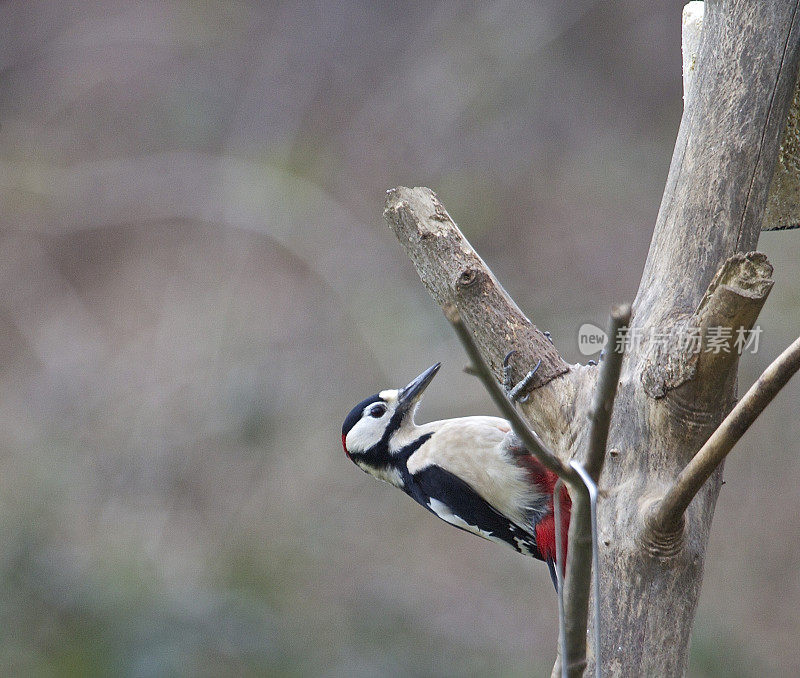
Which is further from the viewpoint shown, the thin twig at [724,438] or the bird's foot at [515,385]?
the bird's foot at [515,385]

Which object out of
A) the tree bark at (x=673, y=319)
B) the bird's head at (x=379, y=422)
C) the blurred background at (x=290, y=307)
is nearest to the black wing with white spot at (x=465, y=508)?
the bird's head at (x=379, y=422)

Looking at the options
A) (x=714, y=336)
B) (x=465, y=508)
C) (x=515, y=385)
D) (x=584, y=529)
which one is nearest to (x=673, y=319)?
(x=714, y=336)

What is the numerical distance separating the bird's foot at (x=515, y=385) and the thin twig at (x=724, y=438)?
58cm

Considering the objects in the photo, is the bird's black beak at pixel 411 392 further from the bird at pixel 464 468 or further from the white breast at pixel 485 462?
the white breast at pixel 485 462

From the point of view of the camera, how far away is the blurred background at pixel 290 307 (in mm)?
4172

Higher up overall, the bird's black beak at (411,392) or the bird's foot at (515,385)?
the bird's black beak at (411,392)

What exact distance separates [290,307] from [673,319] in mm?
5293

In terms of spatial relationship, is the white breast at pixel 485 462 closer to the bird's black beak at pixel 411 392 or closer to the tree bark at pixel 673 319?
the bird's black beak at pixel 411 392

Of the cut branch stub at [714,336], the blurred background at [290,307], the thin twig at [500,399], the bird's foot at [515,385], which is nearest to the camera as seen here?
the thin twig at [500,399]

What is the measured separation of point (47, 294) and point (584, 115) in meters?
4.65

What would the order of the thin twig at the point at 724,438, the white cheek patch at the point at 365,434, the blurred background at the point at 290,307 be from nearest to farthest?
1. the thin twig at the point at 724,438
2. the white cheek patch at the point at 365,434
3. the blurred background at the point at 290,307

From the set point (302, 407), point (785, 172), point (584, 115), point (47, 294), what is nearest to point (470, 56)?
point (584, 115)

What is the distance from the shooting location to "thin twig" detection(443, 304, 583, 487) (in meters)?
0.76

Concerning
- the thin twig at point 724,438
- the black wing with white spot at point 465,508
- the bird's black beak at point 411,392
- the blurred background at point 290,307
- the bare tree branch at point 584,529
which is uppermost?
the blurred background at point 290,307
